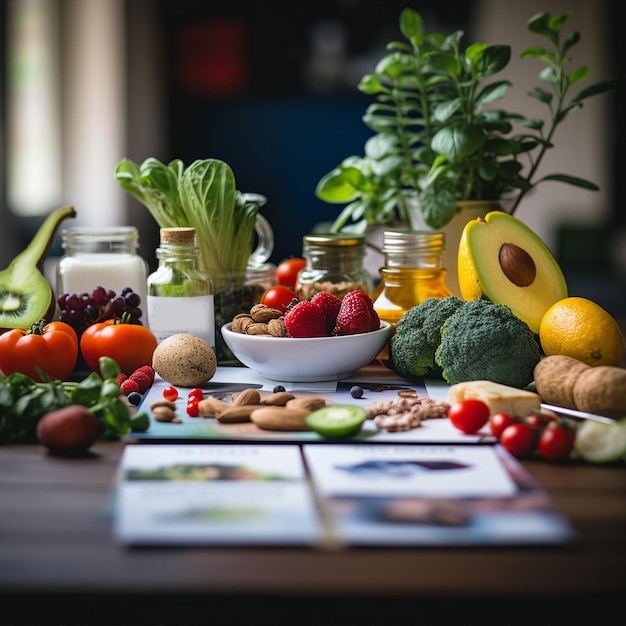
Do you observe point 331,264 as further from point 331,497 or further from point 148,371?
point 331,497

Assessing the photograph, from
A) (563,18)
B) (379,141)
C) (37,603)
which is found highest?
(563,18)

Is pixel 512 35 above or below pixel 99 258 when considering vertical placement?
above

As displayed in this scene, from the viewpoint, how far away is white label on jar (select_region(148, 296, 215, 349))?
4.75 feet

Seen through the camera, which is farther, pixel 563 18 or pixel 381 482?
pixel 563 18

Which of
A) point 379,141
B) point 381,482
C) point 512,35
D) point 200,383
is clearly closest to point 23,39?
point 512,35

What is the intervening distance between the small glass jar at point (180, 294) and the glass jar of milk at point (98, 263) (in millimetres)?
184

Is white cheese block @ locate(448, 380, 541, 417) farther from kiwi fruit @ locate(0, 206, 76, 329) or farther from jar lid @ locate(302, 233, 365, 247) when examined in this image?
kiwi fruit @ locate(0, 206, 76, 329)

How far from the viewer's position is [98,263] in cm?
163

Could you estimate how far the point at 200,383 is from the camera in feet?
4.45

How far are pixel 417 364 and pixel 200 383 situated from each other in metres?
0.36

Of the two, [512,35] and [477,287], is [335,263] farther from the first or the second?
[512,35]

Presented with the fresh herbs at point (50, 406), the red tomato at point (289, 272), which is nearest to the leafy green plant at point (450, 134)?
the red tomato at point (289, 272)

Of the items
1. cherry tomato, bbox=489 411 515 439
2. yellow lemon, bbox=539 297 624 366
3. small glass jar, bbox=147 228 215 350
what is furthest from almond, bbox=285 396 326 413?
yellow lemon, bbox=539 297 624 366

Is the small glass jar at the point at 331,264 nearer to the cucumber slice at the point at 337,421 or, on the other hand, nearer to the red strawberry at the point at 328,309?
the red strawberry at the point at 328,309
